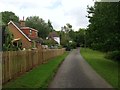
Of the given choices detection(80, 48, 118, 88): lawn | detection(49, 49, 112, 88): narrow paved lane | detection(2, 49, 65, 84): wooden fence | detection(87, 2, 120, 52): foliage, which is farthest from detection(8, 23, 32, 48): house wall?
detection(2, 49, 65, 84): wooden fence

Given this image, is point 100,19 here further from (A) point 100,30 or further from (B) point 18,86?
(B) point 18,86

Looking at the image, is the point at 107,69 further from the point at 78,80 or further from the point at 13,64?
the point at 13,64

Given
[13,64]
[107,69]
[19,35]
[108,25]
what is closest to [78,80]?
[13,64]

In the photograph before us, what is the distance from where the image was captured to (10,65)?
16750 millimetres

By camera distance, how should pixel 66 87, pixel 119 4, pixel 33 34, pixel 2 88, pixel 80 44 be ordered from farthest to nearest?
1. pixel 80 44
2. pixel 33 34
3. pixel 119 4
4. pixel 66 87
5. pixel 2 88

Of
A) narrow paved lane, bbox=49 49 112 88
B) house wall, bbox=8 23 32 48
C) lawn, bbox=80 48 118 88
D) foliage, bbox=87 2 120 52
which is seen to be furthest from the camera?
house wall, bbox=8 23 32 48

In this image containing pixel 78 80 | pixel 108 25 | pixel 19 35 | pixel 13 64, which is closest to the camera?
pixel 13 64

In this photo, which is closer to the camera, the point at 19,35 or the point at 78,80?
the point at 78,80

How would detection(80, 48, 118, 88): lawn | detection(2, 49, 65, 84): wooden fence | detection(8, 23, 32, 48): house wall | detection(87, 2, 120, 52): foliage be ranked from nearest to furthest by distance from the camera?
detection(2, 49, 65, 84): wooden fence
detection(80, 48, 118, 88): lawn
detection(87, 2, 120, 52): foliage
detection(8, 23, 32, 48): house wall

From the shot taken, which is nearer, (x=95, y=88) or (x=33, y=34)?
(x=95, y=88)

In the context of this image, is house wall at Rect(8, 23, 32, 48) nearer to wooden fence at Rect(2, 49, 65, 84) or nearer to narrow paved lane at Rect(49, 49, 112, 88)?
narrow paved lane at Rect(49, 49, 112, 88)

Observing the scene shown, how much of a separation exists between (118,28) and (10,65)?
17.8 metres

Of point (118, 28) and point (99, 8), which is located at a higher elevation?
point (99, 8)

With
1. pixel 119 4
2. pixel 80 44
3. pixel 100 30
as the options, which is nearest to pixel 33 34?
pixel 100 30
